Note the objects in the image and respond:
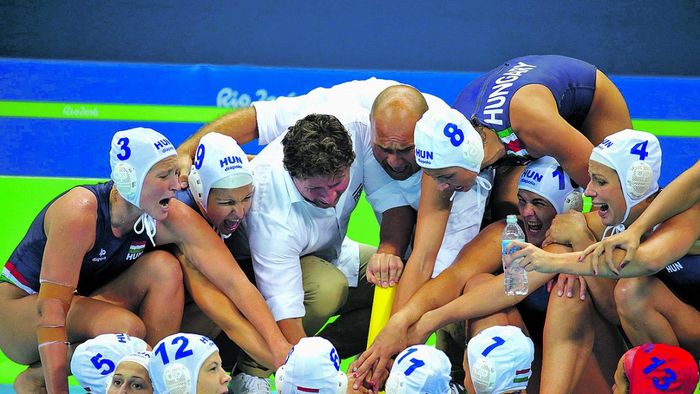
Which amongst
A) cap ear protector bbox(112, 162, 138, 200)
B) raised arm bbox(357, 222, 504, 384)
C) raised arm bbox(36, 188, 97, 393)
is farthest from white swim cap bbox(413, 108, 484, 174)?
raised arm bbox(36, 188, 97, 393)

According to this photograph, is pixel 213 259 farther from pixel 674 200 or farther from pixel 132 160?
pixel 674 200

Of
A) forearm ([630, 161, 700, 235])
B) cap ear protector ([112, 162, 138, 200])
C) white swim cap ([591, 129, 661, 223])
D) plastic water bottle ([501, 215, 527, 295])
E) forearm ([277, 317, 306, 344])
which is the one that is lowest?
forearm ([277, 317, 306, 344])

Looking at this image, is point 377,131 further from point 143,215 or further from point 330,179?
point 143,215

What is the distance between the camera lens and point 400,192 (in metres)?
4.95

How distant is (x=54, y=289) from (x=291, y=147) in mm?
1119

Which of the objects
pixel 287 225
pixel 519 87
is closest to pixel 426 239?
pixel 287 225

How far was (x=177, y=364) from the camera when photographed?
3.92 meters

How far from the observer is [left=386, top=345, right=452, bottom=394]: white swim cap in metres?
3.91

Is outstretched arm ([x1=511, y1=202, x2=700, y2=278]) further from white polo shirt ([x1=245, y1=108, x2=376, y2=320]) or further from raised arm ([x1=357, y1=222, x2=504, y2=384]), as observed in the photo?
white polo shirt ([x1=245, y1=108, x2=376, y2=320])

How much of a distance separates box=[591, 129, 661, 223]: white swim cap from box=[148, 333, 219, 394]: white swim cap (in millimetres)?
1688

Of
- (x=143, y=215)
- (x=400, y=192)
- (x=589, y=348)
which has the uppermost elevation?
(x=143, y=215)

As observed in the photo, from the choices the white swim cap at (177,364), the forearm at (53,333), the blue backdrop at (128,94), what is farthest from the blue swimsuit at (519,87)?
the blue backdrop at (128,94)

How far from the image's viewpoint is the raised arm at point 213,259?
14.6 ft

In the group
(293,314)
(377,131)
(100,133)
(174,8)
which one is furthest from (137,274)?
(174,8)
